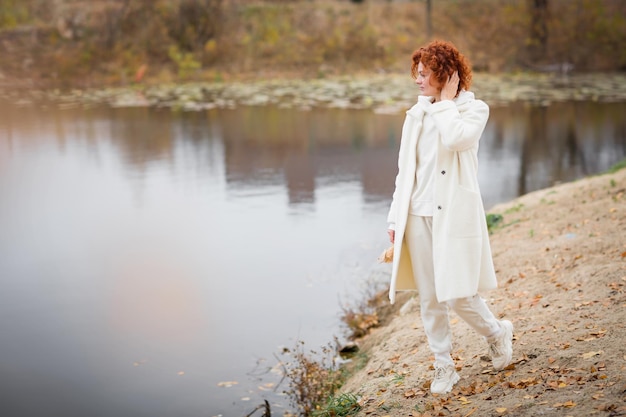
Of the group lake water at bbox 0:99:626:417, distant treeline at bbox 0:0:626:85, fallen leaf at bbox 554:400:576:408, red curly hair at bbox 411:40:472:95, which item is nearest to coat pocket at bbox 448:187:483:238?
red curly hair at bbox 411:40:472:95

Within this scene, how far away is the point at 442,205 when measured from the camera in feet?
14.3

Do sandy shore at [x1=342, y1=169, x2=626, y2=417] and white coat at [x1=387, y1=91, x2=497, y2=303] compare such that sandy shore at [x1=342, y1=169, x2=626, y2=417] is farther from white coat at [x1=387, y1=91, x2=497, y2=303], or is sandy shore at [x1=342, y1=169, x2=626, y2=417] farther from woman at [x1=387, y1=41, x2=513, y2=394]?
white coat at [x1=387, y1=91, x2=497, y2=303]

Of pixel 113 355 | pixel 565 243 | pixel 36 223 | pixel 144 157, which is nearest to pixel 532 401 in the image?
pixel 565 243

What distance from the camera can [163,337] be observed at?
24.7 ft

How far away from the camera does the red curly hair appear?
4.36 m

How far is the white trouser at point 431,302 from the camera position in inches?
175

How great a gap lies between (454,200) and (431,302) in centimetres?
59

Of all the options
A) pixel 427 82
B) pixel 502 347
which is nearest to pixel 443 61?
pixel 427 82

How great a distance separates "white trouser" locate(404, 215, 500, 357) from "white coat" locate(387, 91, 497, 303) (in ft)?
0.19

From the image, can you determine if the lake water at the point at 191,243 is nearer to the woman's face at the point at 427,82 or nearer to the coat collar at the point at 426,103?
the coat collar at the point at 426,103

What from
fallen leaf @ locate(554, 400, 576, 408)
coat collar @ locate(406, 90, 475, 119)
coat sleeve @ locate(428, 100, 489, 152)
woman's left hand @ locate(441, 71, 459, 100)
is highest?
woman's left hand @ locate(441, 71, 459, 100)

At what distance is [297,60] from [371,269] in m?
25.5

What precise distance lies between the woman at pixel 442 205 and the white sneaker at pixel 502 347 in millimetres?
11

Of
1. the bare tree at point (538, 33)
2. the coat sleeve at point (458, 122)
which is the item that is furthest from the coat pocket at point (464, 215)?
the bare tree at point (538, 33)
